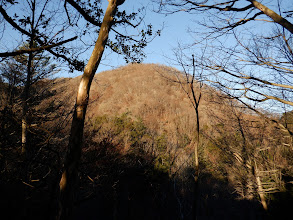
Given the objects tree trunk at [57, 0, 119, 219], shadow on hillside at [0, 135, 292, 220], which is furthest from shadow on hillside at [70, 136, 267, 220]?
tree trunk at [57, 0, 119, 219]

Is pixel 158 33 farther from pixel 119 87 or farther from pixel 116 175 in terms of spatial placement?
pixel 119 87

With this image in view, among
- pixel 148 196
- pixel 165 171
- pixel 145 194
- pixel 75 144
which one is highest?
pixel 75 144

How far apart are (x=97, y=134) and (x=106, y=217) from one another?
6.88 metres

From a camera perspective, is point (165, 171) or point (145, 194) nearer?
point (165, 171)

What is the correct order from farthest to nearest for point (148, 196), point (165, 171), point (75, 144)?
point (148, 196)
point (165, 171)
point (75, 144)

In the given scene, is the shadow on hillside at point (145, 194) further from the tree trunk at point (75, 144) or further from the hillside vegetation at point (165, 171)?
the tree trunk at point (75, 144)

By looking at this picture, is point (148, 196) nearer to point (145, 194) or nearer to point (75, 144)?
point (145, 194)

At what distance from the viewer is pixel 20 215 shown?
6.96 m

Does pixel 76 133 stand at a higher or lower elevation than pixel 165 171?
higher

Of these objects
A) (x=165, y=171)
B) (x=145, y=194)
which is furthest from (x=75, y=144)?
(x=145, y=194)

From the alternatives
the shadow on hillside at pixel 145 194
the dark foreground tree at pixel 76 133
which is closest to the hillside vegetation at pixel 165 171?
the shadow on hillside at pixel 145 194

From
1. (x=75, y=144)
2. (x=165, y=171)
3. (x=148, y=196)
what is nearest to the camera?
(x=75, y=144)

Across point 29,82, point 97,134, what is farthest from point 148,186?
point 29,82

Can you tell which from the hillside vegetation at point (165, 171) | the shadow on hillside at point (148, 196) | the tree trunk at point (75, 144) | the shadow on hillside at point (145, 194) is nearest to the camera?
the tree trunk at point (75, 144)
